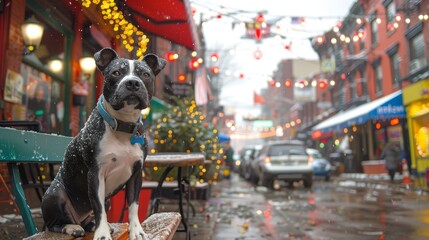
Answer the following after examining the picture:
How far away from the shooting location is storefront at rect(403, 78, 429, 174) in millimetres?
15981

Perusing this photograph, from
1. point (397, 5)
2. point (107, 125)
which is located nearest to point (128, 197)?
point (107, 125)

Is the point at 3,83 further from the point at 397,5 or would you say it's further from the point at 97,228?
the point at 397,5

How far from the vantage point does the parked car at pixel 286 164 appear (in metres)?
15.1

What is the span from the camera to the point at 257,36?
1408 cm

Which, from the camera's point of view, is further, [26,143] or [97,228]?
[26,143]

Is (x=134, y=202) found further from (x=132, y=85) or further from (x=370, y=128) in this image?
(x=370, y=128)

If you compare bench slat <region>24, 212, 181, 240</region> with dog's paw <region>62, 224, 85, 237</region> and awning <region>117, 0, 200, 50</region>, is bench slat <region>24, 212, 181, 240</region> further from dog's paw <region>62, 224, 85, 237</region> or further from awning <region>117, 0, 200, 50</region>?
awning <region>117, 0, 200, 50</region>

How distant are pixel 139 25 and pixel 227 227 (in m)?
3.36

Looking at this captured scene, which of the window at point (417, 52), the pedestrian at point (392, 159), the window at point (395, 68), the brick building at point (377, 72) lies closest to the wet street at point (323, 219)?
the brick building at point (377, 72)

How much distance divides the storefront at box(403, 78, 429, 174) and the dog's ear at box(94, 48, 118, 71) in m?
15.6

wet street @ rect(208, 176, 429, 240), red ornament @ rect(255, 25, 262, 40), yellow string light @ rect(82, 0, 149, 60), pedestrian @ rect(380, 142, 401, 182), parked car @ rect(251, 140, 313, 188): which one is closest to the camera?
yellow string light @ rect(82, 0, 149, 60)

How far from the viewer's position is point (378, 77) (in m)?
25.1

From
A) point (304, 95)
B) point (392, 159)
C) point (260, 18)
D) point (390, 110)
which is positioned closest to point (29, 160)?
point (260, 18)

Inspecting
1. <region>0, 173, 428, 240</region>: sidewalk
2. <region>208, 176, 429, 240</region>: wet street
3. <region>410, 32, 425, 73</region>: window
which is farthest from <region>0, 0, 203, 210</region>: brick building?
<region>410, 32, 425, 73</region>: window
